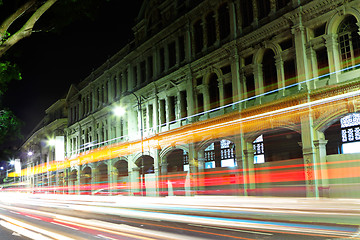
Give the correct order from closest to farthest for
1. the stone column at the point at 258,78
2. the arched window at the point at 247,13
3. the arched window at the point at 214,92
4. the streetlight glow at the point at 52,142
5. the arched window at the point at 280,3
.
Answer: the arched window at the point at 280,3
the stone column at the point at 258,78
the arched window at the point at 247,13
the arched window at the point at 214,92
the streetlight glow at the point at 52,142

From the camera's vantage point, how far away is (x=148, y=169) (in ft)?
124

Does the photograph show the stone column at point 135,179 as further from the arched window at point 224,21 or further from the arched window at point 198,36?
the arched window at point 224,21

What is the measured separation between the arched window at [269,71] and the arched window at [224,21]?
13.7 feet

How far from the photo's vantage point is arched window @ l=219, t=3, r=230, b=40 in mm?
27328

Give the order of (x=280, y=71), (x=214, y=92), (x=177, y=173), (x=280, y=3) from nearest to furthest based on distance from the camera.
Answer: (x=280, y=71), (x=280, y=3), (x=214, y=92), (x=177, y=173)

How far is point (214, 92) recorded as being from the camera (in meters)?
28.7

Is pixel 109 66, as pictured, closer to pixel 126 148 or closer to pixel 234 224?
pixel 126 148

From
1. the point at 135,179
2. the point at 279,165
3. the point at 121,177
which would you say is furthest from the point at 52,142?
the point at 279,165

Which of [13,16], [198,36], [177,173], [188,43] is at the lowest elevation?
[177,173]

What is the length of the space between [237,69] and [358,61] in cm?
847

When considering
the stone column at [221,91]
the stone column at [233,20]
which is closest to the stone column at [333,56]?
the stone column at [233,20]

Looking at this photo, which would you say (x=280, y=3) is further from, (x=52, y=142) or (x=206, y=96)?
(x=52, y=142)

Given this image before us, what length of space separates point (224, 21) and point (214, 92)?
5296 millimetres

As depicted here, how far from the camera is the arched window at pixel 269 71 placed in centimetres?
2383
